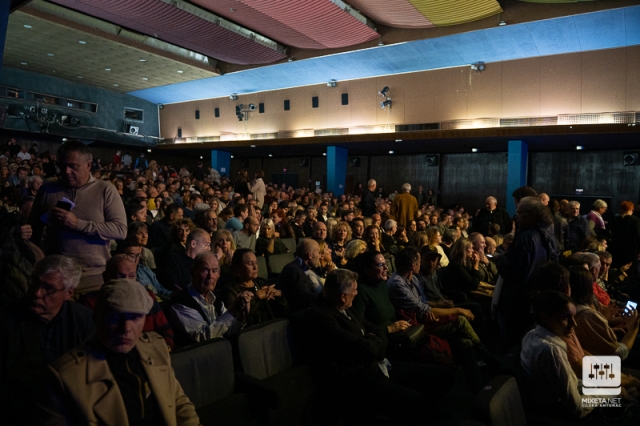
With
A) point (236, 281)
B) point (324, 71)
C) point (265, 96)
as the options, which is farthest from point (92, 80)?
point (236, 281)

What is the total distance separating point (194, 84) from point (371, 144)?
774cm

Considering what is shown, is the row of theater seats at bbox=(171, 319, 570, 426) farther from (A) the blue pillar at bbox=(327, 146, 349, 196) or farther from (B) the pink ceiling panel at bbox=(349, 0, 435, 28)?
(A) the blue pillar at bbox=(327, 146, 349, 196)

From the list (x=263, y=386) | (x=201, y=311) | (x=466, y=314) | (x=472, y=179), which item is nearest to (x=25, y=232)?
(x=201, y=311)

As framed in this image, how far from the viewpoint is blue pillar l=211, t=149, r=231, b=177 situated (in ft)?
64.3

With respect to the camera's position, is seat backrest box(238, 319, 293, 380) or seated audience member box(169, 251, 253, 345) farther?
seated audience member box(169, 251, 253, 345)

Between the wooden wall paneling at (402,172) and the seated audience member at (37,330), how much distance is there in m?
16.3

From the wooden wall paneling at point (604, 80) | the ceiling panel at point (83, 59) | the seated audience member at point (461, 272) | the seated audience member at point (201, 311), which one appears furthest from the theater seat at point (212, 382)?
the wooden wall paneling at point (604, 80)

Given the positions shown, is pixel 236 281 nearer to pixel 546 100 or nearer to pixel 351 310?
pixel 351 310

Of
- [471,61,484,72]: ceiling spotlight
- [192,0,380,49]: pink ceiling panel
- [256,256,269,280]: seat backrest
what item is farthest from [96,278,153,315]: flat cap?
[471,61,484,72]: ceiling spotlight

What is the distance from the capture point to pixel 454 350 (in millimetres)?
3541

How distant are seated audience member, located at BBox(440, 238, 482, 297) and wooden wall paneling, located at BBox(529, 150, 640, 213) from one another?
11.9 meters

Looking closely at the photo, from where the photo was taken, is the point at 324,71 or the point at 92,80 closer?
the point at 324,71

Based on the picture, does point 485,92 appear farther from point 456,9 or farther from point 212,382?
point 212,382

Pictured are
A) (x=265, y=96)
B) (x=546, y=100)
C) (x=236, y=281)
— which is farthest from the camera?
(x=265, y=96)
